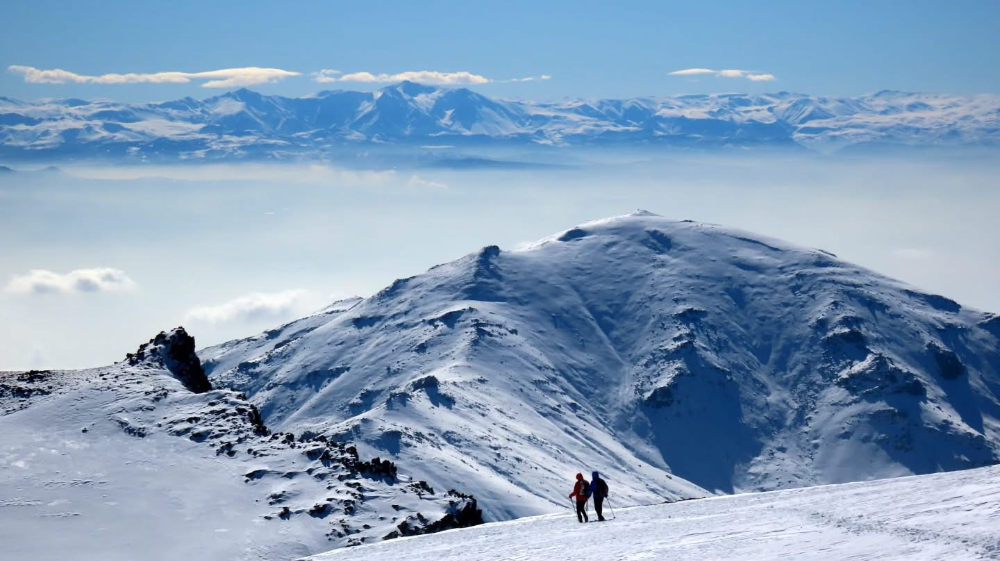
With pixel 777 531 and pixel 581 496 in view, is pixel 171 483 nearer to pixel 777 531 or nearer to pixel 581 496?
pixel 581 496

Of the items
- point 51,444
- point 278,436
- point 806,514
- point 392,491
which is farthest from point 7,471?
point 806,514

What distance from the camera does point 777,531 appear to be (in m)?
33.0

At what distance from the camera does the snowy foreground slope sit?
2873 centimetres

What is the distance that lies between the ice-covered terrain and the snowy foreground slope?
1036 centimetres

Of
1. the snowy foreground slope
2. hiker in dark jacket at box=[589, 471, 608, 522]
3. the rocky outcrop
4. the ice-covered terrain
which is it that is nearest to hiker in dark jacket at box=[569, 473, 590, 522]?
hiker in dark jacket at box=[589, 471, 608, 522]

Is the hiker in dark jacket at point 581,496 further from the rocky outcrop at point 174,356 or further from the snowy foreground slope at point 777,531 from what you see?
the rocky outcrop at point 174,356

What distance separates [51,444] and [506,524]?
3075cm

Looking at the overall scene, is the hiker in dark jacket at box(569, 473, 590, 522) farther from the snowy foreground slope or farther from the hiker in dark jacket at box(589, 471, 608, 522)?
the snowy foreground slope

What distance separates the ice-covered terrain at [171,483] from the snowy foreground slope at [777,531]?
10.4 metres

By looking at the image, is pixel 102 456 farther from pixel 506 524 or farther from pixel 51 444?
pixel 506 524

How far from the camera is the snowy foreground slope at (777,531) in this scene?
94.3ft

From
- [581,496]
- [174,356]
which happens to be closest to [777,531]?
[581,496]

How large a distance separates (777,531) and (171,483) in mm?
36284

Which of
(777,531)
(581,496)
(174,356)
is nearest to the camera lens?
(777,531)
